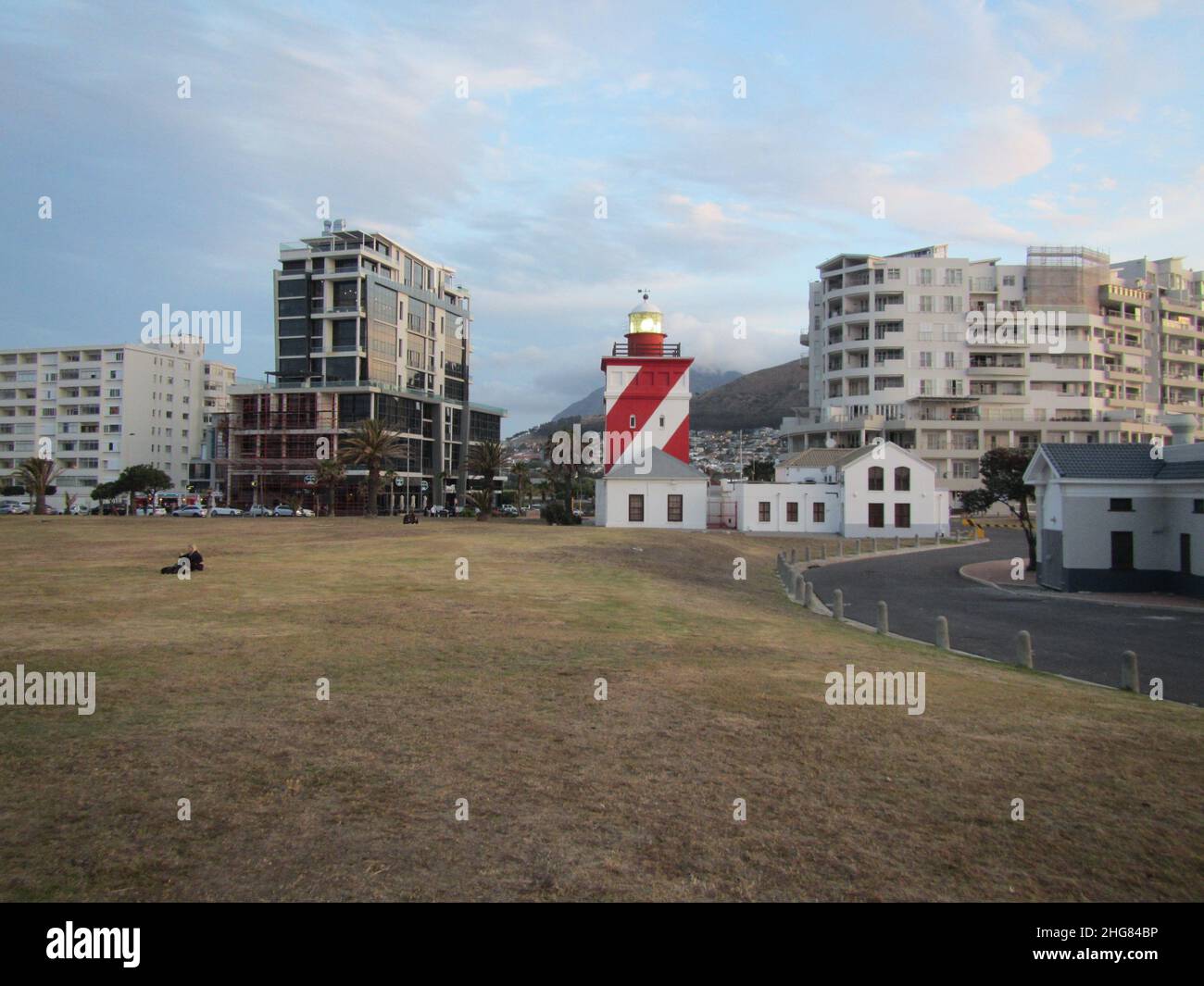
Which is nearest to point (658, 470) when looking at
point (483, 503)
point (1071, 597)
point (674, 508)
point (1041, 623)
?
point (674, 508)

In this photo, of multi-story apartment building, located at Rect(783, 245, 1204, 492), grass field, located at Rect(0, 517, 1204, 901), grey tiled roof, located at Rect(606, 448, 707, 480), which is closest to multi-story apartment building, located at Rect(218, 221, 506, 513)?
grey tiled roof, located at Rect(606, 448, 707, 480)

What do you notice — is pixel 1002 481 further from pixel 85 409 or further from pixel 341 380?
pixel 85 409

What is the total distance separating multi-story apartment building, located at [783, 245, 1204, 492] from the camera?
84.9 metres

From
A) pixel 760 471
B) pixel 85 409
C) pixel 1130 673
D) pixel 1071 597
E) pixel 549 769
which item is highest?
pixel 85 409

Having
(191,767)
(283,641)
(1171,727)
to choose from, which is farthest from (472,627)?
(1171,727)

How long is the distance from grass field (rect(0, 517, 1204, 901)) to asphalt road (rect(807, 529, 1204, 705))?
10.1ft

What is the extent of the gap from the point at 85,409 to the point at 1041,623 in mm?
113050

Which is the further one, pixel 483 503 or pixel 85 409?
pixel 85 409

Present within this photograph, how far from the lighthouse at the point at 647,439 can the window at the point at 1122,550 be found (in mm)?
27293

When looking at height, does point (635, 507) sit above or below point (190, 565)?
above

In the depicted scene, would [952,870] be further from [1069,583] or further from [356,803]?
[1069,583]

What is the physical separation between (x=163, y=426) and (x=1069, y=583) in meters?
109

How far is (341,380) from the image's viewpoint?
295 ft

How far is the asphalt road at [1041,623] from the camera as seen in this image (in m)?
16.9
